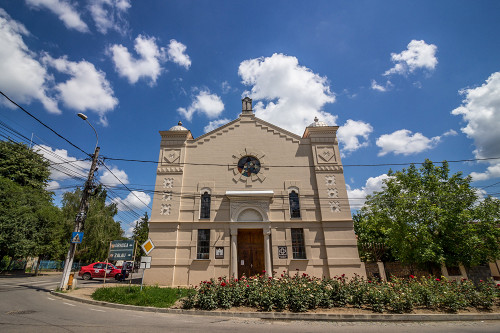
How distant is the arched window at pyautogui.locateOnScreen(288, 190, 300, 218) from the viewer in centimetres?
1790

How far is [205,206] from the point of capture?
18.2 m

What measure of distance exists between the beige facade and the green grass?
4.43 m

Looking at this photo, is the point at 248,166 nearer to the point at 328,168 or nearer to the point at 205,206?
the point at 205,206

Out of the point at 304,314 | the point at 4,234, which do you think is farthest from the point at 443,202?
the point at 4,234

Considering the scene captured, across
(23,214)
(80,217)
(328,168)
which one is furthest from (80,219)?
(328,168)

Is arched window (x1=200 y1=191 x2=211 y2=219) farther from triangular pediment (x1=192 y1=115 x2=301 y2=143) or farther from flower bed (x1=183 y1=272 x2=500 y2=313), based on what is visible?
flower bed (x1=183 y1=272 x2=500 y2=313)

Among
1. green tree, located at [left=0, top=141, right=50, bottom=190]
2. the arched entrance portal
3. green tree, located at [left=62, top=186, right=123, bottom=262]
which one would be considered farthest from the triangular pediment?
green tree, located at [left=0, top=141, right=50, bottom=190]

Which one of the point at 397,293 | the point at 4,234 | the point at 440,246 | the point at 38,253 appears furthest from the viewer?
the point at 38,253

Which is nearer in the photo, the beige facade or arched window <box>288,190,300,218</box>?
the beige facade

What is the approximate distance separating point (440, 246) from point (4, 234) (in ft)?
120

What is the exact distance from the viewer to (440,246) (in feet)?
52.3

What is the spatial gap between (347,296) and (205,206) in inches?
452

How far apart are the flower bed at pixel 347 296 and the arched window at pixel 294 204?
24.4 ft

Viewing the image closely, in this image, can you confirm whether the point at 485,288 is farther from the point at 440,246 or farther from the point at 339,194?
the point at 339,194
